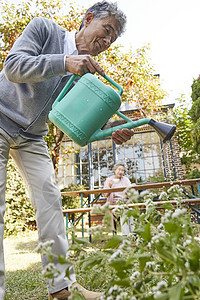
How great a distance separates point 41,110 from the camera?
132 centimetres

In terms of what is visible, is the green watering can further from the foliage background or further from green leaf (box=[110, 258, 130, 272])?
the foliage background

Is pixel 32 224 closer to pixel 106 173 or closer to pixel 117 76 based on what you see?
pixel 106 173

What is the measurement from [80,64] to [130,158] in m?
7.23

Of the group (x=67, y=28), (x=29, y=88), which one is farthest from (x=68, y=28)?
(x=29, y=88)

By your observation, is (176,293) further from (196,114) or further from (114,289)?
(196,114)

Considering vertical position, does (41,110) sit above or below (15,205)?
above

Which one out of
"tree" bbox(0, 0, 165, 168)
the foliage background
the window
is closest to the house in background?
the window

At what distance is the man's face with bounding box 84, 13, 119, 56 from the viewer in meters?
1.34

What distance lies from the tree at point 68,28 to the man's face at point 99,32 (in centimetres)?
418

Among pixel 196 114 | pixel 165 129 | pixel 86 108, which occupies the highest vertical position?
pixel 196 114

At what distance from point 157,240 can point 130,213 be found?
0.33ft

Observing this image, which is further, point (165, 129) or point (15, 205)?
point (15, 205)

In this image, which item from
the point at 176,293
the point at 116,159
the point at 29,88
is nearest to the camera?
the point at 176,293

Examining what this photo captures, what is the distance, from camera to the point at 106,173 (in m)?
8.16
